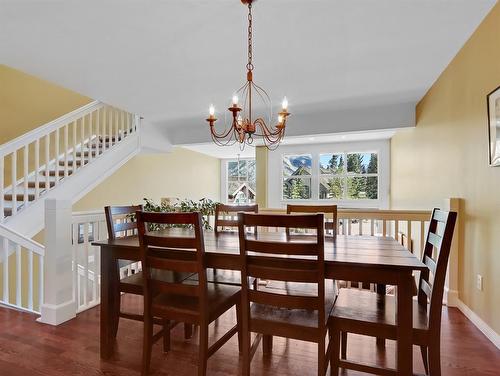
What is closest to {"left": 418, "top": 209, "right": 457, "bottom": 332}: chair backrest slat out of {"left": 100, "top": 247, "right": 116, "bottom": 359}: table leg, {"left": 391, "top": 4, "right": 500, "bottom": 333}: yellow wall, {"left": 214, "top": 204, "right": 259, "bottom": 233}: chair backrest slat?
{"left": 391, "top": 4, "right": 500, "bottom": 333}: yellow wall

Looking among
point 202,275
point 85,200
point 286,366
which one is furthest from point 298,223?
point 85,200

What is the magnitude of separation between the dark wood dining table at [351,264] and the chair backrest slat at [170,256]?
3.9 inches

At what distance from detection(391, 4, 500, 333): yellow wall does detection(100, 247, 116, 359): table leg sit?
2.77m

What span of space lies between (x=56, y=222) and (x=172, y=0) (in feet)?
6.47

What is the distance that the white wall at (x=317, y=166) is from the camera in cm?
672

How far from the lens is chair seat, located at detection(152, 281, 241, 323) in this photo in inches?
67.5

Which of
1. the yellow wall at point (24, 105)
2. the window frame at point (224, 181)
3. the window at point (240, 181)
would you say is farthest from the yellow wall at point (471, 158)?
the window frame at point (224, 181)

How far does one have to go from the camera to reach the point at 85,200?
16.5 feet

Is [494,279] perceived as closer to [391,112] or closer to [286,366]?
[286,366]

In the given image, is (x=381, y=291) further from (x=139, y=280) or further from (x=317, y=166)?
(x=317, y=166)

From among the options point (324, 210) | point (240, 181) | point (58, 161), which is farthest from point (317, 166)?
point (58, 161)

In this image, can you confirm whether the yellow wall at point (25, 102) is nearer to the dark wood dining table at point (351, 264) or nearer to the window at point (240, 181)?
the dark wood dining table at point (351, 264)

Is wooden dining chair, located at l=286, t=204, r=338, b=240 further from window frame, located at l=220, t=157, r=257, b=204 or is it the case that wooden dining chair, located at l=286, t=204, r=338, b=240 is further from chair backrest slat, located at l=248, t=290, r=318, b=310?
window frame, located at l=220, t=157, r=257, b=204

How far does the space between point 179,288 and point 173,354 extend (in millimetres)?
668
